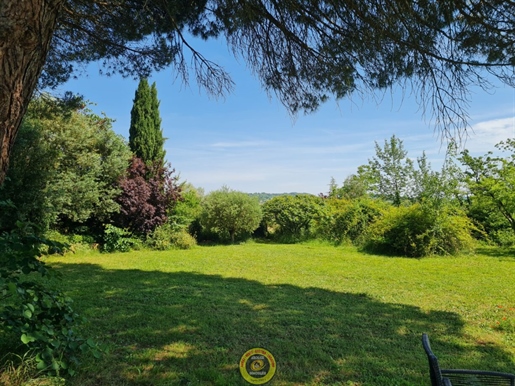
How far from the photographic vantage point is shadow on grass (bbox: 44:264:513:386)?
97.9 inches

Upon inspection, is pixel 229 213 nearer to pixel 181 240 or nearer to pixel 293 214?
pixel 181 240

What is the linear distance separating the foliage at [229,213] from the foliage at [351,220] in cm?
317

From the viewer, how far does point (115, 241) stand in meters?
10.6

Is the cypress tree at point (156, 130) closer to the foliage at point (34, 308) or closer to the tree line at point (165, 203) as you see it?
the tree line at point (165, 203)

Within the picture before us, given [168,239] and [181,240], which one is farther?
[181,240]

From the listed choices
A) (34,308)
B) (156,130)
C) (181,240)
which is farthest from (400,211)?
(34,308)

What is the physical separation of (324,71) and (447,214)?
8.12 m

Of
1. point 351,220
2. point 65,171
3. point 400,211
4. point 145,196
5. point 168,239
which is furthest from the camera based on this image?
point 351,220

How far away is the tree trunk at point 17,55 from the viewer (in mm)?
1512

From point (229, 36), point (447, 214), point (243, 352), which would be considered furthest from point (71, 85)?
point (447, 214)

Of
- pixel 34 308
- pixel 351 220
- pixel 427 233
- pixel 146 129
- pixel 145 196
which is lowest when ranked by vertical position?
pixel 34 308

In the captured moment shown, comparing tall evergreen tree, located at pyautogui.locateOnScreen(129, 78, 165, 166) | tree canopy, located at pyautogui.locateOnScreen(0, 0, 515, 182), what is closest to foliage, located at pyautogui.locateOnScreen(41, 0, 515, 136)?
tree canopy, located at pyautogui.locateOnScreen(0, 0, 515, 182)

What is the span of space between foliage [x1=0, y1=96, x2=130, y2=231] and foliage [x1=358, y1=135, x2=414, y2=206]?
13.2 m
